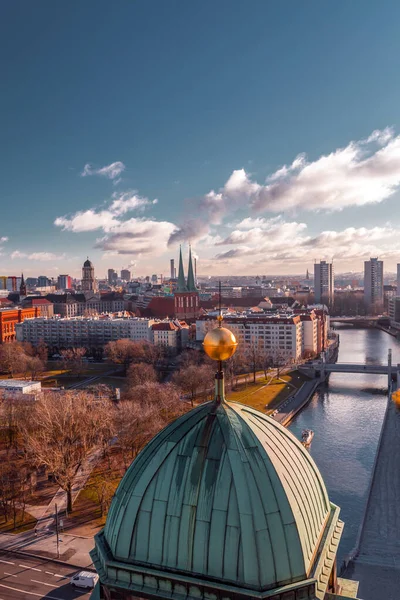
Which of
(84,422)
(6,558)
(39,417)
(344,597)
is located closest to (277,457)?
(344,597)

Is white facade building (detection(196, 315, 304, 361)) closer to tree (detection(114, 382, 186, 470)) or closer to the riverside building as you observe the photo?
tree (detection(114, 382, 186, 470))

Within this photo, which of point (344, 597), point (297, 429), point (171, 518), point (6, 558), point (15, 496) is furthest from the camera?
point (297, 429)

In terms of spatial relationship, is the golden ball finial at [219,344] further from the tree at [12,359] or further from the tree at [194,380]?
the tree at [12,359]

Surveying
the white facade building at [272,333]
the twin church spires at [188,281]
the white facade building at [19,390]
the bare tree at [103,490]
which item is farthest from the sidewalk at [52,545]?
the twin church spires at [188,281]

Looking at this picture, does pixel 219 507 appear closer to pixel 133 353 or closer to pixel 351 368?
pixel 133 353

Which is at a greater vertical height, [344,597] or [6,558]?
[344,597]

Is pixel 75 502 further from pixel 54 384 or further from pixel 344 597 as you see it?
pixel 54 384
